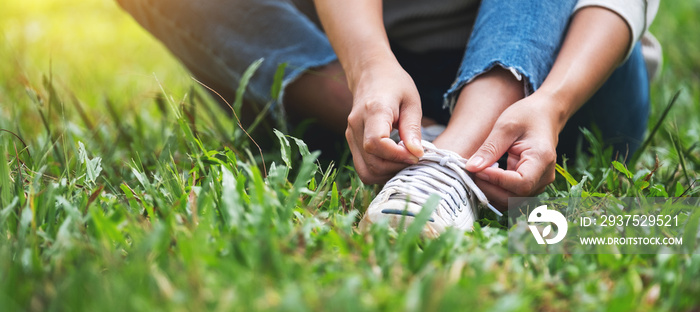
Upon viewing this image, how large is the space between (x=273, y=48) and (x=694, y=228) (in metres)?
0.81

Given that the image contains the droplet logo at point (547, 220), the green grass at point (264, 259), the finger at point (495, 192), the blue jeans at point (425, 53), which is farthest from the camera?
the blue jeans at point (425, 53)

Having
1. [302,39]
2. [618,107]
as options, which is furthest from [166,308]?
[618,107]

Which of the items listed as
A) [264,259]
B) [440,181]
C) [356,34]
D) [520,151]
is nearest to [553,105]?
[520,151]

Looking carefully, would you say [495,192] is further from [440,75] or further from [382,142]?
[440,75]

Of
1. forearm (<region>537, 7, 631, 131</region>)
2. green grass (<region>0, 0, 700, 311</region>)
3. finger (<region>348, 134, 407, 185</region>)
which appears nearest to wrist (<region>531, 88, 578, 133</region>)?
forearm (<region>537, 7, 631, 131</region>)

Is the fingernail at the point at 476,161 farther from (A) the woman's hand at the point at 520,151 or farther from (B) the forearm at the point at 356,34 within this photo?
(B) the forearm at the point at 356,34

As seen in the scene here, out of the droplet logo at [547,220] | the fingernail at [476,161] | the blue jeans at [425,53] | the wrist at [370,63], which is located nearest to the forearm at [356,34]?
the wrist at [370,63]

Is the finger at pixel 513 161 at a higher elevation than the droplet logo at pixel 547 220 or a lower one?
higher

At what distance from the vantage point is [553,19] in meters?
1.08

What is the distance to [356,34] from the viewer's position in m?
1.05

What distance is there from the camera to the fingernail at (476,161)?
92 cm

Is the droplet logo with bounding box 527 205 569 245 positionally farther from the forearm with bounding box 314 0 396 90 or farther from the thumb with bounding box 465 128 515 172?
the forearm with bounding box 314 0 396 90

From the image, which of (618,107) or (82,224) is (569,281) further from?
(618,107)

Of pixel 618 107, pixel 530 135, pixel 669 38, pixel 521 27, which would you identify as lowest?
pixel 669 38
